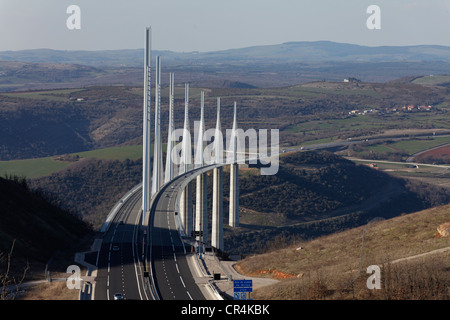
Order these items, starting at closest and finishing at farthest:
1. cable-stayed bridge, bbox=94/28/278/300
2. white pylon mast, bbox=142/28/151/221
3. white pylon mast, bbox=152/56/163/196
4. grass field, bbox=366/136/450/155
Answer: cable-stayed bridge, bbox=94/28/278/300, white pylon mast, bbox=142/28/151/221, white pylon mast, bbox=152/56/163/196, grass field, bbox=366/136/450/155

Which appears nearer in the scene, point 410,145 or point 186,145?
point 186,145

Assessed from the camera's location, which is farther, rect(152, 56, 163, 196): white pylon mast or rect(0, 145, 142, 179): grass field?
rect(0, 145, 142, 179): grass field

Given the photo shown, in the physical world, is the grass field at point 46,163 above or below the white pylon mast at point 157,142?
below

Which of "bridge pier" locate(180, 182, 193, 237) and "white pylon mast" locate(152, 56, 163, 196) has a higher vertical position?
"white pylon mast" locate(152, 56, 163, 196)

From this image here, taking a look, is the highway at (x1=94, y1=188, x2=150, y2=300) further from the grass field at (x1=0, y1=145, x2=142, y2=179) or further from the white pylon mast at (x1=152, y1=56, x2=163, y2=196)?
the grass field at (x1=0, y1=145, x2=142, y2=179)

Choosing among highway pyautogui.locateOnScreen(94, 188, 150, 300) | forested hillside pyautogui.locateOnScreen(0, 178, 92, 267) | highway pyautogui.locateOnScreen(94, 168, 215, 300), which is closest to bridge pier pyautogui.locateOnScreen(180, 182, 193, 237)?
highway pyautogui.locateOnScreen(94, 168, 215, 300)

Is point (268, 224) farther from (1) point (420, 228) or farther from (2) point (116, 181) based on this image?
(1) point (420, 228)

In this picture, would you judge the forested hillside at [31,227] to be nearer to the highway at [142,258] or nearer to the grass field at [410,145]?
the highway at [142,258]

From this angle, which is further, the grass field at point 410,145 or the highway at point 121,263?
the grass field at point 410,145

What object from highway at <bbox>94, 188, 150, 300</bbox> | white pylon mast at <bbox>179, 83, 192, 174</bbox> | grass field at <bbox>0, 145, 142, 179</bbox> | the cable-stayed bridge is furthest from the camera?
grass field at <bbox>0, 145, 142, 179</bbox>

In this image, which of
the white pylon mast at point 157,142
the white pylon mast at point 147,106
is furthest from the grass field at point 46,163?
the white pylon mast at point 147,106

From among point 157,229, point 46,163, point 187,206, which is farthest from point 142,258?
point 46,163

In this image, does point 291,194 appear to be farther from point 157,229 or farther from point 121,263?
point 121,263

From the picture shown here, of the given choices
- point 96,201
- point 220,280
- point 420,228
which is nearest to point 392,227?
point 420,228
